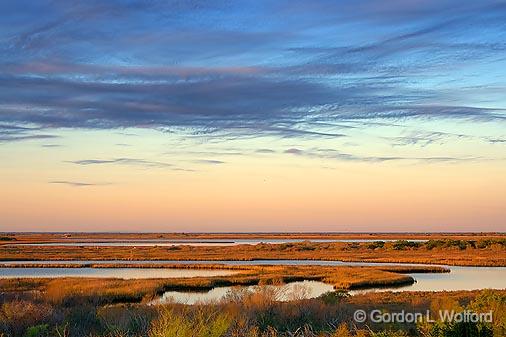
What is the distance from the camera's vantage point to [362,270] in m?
52.1

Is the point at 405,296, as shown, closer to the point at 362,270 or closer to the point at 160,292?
the point at 160,292

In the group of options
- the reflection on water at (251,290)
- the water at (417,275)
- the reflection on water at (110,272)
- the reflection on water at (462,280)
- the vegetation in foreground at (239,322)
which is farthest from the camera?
the reflection on water at (110,272)

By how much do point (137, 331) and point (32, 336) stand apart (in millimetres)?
2398

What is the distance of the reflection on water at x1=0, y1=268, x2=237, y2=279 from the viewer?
172 ft

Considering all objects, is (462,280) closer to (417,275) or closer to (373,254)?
(417,275)

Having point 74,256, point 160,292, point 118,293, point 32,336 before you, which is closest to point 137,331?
point 32,336

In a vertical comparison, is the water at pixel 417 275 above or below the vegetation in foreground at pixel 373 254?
below

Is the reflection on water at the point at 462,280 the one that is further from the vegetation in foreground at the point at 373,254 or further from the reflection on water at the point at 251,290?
the vegetation in foreground at the point at 373,254

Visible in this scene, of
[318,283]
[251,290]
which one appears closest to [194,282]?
[318,283]

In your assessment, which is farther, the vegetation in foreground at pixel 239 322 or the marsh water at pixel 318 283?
the marsh water at pixel 318 283

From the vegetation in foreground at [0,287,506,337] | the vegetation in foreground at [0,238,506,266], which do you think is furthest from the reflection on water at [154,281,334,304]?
the vegetation in foreground at [0,238,506,266]

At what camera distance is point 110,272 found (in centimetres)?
5603

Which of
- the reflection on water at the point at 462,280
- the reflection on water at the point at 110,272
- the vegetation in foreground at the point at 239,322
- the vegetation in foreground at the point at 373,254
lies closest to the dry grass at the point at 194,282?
the reflection on water at the point at 462,280

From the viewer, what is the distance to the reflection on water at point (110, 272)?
172ft
